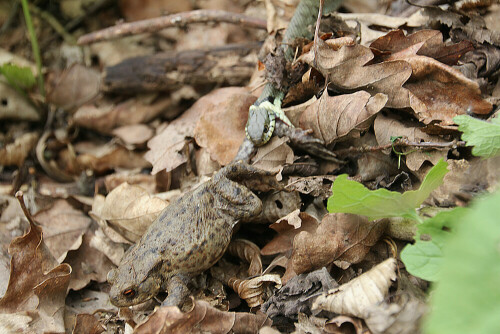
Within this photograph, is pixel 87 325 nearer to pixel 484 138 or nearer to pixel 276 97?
pixel 276 97

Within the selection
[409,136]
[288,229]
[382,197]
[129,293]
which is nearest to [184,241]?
[129,293]

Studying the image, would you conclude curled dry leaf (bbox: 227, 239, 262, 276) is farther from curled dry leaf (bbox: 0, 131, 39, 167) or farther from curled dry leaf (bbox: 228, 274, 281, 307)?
curled dry leaf (bbox: 0, 131, 39, 167)

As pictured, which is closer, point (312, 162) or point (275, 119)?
point (312, 162)

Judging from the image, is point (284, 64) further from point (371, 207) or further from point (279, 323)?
point (279, 323)

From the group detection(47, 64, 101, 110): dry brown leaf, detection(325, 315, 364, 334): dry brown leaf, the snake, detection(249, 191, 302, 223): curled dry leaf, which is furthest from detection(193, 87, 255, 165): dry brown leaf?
detection(47, 64, 101, 110): dry brown leaf

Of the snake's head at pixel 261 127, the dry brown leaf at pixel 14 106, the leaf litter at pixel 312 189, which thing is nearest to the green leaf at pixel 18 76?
the leaf litter at pixel 312 189

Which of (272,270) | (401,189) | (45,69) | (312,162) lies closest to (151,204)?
(272,270)
